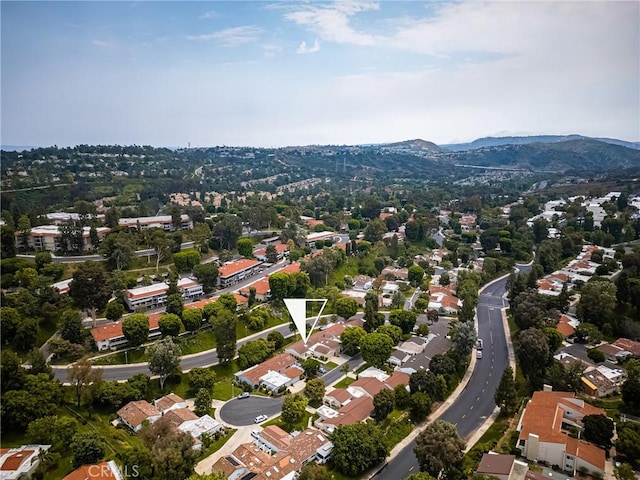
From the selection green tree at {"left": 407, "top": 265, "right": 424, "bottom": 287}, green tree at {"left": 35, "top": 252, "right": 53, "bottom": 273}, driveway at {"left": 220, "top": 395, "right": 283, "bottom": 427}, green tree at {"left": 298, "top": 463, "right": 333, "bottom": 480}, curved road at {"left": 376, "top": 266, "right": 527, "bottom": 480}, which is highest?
green tree at {"left": 35, "top": 252, "right": 53, "bottom": 273}

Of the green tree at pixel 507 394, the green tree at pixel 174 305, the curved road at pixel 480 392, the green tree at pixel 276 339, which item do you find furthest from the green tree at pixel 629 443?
the green tree at pixel 174 305

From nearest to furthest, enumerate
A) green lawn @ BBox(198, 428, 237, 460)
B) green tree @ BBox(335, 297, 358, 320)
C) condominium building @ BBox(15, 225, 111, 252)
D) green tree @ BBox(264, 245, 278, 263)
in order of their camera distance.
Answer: green lawn @ BBox(198, 428, 237, 460) → green tree @ BBox(335, 297, 358, 320) → condominium building @ BBox(15, 225, 111, 252) → green tree @ BBox(264, 245, 278, 263)

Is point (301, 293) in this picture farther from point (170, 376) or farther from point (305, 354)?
point (170, 376)

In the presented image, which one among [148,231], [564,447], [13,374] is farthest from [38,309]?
[564,447]

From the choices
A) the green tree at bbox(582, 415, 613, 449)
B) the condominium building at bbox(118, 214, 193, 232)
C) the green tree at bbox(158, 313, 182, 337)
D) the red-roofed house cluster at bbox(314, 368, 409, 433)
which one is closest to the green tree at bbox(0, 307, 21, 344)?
the green tree at bbox(158, 313, 182, 337)

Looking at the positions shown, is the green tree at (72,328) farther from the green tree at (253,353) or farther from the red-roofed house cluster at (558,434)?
the red-roofed house cluster at (558,434)

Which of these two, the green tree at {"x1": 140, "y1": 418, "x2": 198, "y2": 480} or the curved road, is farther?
the curved road

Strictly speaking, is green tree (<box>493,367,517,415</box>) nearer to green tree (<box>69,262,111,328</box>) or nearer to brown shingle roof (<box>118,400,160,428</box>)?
brown shingle roof (<box>118,400,160,428</box>)

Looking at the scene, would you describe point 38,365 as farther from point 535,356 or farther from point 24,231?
point 535,356
